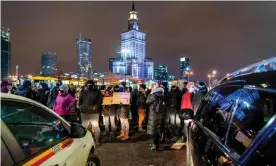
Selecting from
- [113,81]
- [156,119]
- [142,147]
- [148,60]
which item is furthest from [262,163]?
[148,60]

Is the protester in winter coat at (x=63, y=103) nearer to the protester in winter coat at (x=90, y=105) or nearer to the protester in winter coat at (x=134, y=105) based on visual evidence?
the protester in winter coat at (x=90, y=105)

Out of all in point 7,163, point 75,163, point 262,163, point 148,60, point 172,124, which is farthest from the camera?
point 148,60

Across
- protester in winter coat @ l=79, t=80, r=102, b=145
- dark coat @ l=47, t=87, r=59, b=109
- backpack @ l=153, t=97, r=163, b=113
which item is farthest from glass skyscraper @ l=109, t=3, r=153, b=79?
backpack @ l=153, t=97, r=163, b=113

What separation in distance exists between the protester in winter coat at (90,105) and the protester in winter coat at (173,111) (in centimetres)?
238

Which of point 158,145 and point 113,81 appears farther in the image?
point 113,81

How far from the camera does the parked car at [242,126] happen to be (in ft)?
5.87

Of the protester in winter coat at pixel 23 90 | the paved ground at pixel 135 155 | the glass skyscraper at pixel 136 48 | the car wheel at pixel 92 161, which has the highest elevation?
the glass skyscraper at pixel 136 48

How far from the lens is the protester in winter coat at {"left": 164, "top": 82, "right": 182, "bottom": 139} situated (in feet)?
32.6

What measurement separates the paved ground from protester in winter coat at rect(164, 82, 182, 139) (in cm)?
107

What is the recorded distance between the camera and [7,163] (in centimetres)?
220

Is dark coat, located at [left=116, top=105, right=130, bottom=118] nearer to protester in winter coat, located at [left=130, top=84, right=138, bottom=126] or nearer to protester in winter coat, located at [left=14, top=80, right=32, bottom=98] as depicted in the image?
protester in winter coat, located at [left=130, top=84, right=138, bottom=126]

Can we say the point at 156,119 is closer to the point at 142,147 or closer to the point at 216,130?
the point at 142,147

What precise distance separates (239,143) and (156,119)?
18.9 feet

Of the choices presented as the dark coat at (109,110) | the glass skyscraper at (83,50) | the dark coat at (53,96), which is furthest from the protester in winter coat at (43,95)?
the glass skyscraper at (83,50)
